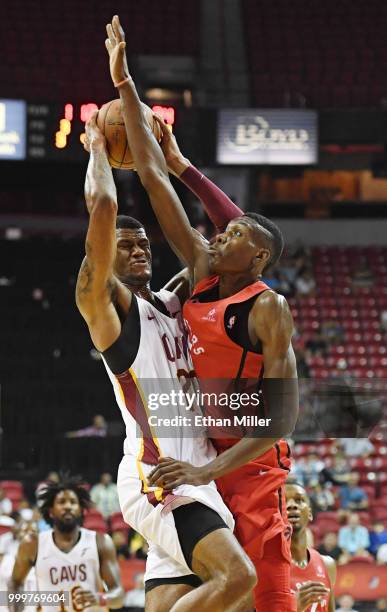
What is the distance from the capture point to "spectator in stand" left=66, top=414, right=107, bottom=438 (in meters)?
12.2

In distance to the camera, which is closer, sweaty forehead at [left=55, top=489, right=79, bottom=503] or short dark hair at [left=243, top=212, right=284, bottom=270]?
short dark hair at [left=243, top=212, right=284, bottom=270]

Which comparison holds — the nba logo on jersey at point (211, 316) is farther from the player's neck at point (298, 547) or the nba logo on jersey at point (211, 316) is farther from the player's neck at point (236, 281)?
the player's neck at point (298, 547)

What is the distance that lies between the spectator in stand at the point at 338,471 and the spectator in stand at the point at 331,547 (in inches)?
48.3

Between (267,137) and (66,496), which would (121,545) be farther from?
(267,137)

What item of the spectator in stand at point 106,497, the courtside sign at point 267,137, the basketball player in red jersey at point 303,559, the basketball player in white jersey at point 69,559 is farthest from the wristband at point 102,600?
the courtside sign at point 267,137

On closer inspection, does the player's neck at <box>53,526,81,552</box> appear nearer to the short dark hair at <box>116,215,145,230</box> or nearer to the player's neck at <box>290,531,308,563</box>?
the player's neck at <box>290,531,308,563</box>

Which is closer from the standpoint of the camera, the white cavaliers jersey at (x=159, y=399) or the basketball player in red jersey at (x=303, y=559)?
the white cavaliers jersey at (x=159, y=399)

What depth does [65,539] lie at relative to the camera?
6602 millimetres

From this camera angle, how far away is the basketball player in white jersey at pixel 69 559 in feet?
20.9

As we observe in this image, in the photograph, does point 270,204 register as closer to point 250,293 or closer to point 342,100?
point 342,100

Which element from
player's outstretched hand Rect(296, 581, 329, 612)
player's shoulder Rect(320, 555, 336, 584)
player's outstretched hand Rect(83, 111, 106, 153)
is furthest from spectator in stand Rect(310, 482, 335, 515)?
player's outstretched hand Rect(83, 111, 106, 153)

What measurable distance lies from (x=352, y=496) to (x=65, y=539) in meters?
5.33

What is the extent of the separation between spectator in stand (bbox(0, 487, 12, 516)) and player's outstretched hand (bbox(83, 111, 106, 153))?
22.8 feet

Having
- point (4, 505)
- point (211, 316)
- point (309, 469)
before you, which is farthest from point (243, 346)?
point (309, 469)
